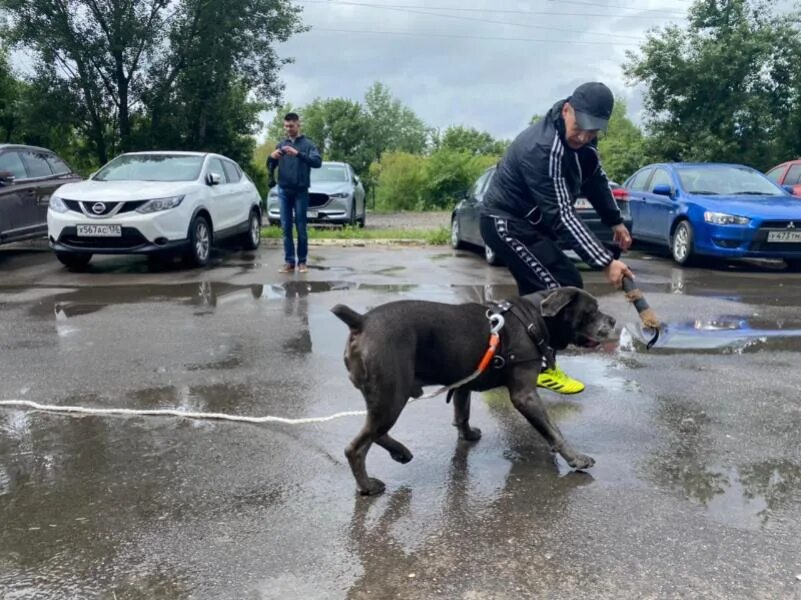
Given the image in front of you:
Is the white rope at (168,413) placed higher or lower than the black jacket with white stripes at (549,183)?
lower

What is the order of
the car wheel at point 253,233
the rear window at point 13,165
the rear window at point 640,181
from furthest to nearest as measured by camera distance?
the rear window at point 640,181 < the car wheel at point 253,233 < the rear window at point 13,165

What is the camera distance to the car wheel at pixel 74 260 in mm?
11641

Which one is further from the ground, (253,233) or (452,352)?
(452,352)

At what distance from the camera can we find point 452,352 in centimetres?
410

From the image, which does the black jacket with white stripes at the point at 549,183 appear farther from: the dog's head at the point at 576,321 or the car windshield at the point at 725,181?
the car windshield at the point at 725,181

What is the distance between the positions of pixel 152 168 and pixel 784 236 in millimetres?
9512

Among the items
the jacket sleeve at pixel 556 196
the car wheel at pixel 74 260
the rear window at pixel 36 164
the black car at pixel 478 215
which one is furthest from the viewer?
the rear window at pixel 36 164

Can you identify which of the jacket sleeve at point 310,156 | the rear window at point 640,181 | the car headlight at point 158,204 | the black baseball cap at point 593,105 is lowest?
the car headlight at point 158,204

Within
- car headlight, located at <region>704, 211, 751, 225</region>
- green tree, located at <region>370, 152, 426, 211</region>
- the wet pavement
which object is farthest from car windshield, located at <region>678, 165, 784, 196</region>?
green tree, located at <region>370, 152, 426, 211</region>

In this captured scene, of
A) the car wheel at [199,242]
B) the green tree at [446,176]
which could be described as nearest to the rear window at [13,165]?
the car wheel at [199,242]

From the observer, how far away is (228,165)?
14000 millimetres

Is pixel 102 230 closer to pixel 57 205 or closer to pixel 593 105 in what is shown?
pixel 57 205

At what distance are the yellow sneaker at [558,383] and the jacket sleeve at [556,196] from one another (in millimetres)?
1109

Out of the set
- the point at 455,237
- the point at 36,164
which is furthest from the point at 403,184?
the point at 36,164
